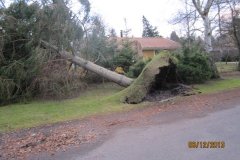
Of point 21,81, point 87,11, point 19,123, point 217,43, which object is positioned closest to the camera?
point 19,123

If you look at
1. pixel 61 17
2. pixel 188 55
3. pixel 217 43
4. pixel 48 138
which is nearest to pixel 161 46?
pixel 217 43

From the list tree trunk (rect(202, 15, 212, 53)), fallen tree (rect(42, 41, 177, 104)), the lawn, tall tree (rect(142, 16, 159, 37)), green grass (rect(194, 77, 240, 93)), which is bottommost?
the lawn

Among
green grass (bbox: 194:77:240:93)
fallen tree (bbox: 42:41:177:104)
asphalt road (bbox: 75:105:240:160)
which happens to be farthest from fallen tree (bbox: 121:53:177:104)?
asphalt road (bbox: 75:105:240:160)

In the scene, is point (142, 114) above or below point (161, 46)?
below

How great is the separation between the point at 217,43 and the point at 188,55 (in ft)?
49.9

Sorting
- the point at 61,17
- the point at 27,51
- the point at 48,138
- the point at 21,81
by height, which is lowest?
the point at 48,138

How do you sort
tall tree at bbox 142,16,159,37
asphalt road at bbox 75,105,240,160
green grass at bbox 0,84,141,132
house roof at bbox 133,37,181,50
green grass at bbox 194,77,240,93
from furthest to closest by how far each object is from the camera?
1. tall tree at bbox 142,16,159,37
2. house roof at bbox 133,37,181,50
3. green grass at bbox 194,77,240,93
4. green grass at bbox 0,84,141,132
5. asphalt road at bbox 75,105,240,160

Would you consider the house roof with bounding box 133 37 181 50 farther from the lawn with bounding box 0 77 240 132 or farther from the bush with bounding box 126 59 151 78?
the lawn with bounding box 0 77 240 132

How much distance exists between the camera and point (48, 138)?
8344mm

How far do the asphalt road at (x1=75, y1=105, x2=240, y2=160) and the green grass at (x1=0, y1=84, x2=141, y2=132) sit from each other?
3520 millimetres

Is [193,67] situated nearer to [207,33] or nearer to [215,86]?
[215,86]

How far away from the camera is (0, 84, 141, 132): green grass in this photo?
1088cm

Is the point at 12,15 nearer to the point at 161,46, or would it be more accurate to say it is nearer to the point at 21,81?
the point at 21,81

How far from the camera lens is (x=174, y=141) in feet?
22.6
